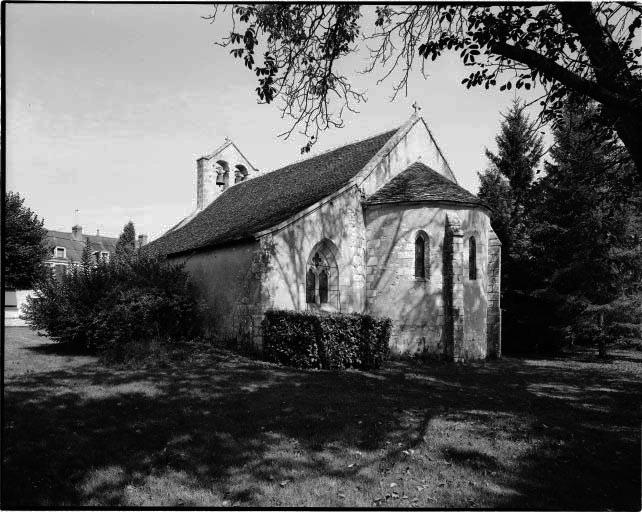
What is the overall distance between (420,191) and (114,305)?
34.8 feet

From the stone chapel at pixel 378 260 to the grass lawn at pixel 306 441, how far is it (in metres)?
4.00

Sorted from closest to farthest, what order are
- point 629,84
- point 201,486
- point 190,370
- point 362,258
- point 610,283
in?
point 201,486 < point 629,84 < point 190,370 < point 362,258 < point 610,283

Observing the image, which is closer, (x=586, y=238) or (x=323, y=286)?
(x=323, y=286)

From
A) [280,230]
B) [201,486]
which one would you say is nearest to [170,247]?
[280,230]

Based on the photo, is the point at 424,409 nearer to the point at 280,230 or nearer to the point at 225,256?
the point at 280,230

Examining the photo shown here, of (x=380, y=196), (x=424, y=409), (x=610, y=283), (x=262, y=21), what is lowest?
(x=424, y=409)

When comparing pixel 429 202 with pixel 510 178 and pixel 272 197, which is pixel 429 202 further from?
pixel 510 178

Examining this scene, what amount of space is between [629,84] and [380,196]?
1054 cm

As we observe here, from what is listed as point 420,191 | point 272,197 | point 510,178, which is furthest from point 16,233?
point 510,178

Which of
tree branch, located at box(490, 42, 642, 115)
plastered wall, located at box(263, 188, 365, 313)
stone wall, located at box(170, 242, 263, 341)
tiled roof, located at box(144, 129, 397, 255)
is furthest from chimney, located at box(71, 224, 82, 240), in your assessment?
tree branch, located at box(490, 42, 642, 115)

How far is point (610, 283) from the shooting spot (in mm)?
18078

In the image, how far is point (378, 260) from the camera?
617 inches

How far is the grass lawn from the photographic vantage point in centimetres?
479

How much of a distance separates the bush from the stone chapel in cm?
199
